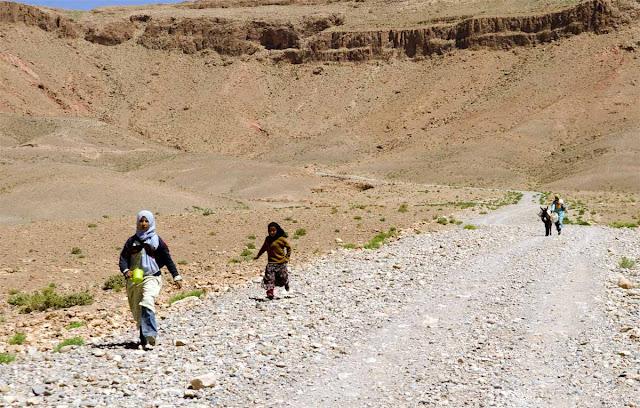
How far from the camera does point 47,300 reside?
1628 centimetres

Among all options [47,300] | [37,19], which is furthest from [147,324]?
[37,19]

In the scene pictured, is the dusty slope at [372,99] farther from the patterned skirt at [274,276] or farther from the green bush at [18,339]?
the green bush at [18,339]

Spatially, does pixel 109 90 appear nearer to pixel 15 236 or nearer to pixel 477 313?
pixel 15 236

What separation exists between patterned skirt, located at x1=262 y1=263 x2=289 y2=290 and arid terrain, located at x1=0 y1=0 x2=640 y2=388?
9189 mm

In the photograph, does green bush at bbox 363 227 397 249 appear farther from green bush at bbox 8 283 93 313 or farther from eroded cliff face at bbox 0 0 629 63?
eroded cliff face at bbox 0 0 629 63

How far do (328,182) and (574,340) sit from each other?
59803 millimetres

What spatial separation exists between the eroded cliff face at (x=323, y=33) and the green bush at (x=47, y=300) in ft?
312

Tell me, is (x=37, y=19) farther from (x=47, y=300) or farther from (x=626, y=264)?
(x=626, y=264)

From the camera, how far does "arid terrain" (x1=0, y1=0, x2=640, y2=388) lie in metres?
37.4

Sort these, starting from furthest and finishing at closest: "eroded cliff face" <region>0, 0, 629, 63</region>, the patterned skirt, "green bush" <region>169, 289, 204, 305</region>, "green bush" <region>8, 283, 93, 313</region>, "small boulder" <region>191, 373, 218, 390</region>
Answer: "eroded cliff face" <region>0, 0, 629, 63</region>
"green bush" <region>8, 283, 93, 313</region>
"green bush" <region>169, 289, 204, 305</region>
the patterned skirt
"small boulder" <region>191, 373, 218, 390</region>

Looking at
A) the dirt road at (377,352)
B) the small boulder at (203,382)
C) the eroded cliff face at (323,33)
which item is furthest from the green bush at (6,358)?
the eroded cliff face at (323,33)

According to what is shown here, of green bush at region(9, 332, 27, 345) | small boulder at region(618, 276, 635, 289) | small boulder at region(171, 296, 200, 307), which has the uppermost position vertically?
green bush at region(9, 332, 27, 345)

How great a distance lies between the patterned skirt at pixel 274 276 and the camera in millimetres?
13031

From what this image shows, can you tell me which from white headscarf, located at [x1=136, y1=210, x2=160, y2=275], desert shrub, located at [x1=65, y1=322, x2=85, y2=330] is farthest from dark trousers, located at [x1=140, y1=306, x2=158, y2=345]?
desert shrub, located at [x1=65, y1=322, x2=85, y2=330]
